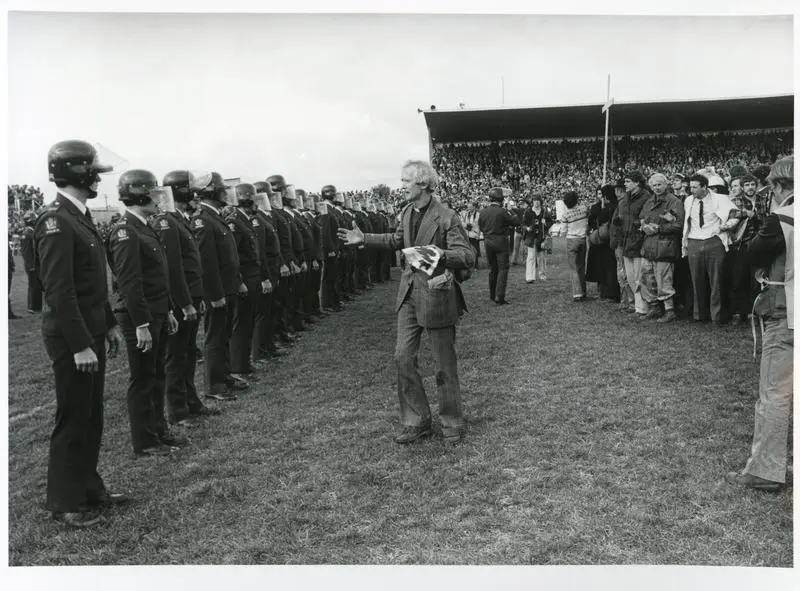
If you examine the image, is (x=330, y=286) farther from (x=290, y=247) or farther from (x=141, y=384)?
(x=141, y=384)

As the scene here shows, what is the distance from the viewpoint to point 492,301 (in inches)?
414

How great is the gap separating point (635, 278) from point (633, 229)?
65cm

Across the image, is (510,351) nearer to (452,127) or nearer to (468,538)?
(452,127)

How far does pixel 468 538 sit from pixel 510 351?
3.42 meters

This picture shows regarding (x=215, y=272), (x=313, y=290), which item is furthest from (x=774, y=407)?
(x=313, y=290)

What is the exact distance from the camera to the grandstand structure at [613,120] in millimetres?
5020

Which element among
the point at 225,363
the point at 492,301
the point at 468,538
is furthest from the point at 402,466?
the point at 492,301

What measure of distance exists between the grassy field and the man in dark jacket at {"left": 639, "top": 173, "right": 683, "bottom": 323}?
83.1 inches

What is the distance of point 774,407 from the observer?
3969mm

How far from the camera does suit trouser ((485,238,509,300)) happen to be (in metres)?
10.3

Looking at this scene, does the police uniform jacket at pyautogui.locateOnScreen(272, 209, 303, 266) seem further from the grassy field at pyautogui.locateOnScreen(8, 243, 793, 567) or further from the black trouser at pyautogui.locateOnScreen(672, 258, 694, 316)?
the black trouser at pyautogui.locateOnScreen(672, 258, 694, 316)

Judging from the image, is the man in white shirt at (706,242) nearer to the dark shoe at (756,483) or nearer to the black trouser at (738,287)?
the black trouser at (738,287)

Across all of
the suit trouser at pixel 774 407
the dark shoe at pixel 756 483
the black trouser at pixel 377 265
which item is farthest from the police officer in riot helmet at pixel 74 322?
the black trouser at pixel 377 265

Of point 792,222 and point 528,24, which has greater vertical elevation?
point 528,24
